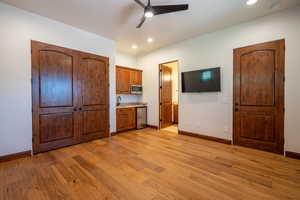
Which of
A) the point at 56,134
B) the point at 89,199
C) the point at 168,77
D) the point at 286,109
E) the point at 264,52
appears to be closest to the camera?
the point at 89,199

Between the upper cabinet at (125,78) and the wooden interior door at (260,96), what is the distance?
3.17 meters

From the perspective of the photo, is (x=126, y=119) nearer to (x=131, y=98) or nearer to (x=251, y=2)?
(x=131, y=98)

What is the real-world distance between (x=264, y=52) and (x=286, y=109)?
3.99 ft

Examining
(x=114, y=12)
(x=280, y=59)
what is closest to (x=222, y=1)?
(x=280, y=59)

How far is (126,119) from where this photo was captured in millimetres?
4426

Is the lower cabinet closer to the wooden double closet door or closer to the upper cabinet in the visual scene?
the wooden double closet door

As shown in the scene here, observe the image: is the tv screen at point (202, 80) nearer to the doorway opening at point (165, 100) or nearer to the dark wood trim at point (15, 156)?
the doorway opening at point (165, 100)

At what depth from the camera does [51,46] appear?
285 cm

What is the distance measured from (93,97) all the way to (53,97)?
2.89 ft

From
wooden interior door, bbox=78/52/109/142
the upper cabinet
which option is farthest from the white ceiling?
the upper cabinet

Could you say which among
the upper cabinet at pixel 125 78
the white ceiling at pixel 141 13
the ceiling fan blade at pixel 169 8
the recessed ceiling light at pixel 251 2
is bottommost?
the upper cabinet at pixel 125 78

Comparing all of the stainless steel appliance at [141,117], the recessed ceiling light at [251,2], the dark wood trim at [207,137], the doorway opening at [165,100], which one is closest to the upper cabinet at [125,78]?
A: the stainless steel appliance at [141,117]

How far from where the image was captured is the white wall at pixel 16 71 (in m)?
2.36

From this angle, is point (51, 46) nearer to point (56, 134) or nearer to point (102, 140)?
point (56, 134)
